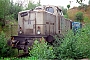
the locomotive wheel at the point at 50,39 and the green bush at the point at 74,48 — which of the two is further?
the locomotive wheel at the point at 50,39

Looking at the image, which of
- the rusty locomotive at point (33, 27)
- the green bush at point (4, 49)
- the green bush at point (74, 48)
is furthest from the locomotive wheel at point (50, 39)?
the green bush at point (74, 48)

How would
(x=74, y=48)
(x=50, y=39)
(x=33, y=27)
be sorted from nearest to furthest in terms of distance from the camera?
1. (x=74, y=48)
2. (x=50, y=39)
3. (x=33, y=27)

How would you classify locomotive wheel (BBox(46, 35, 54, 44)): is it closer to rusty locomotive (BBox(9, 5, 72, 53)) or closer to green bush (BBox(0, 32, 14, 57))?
rusty locomotive (BBox(9, 5, 72, 53))

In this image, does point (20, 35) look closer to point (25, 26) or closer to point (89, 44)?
point (25, 26)

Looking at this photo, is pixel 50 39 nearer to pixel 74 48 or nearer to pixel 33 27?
pixel 33 27

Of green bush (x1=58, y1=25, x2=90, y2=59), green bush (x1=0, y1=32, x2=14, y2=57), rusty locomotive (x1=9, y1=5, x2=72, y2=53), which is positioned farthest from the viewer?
rusty locomotive (x1=9, y1=5, x2=72, y2=53)

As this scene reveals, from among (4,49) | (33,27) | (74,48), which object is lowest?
(4,49)

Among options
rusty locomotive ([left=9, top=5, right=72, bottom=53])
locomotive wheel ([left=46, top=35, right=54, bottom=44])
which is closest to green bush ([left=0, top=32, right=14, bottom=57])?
rusty locomotive ([left=9, top=5, right=72, bottom=53])

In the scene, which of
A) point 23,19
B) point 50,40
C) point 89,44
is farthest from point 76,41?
point 23,19

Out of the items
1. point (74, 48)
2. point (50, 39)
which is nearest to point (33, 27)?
point (50, 39)

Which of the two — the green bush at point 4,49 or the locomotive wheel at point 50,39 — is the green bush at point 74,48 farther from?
the green bush at point 4,49

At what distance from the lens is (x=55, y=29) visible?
13477mm

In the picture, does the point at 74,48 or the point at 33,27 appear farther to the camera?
the point at 33,27

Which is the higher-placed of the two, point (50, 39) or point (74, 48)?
point (74, 48)
